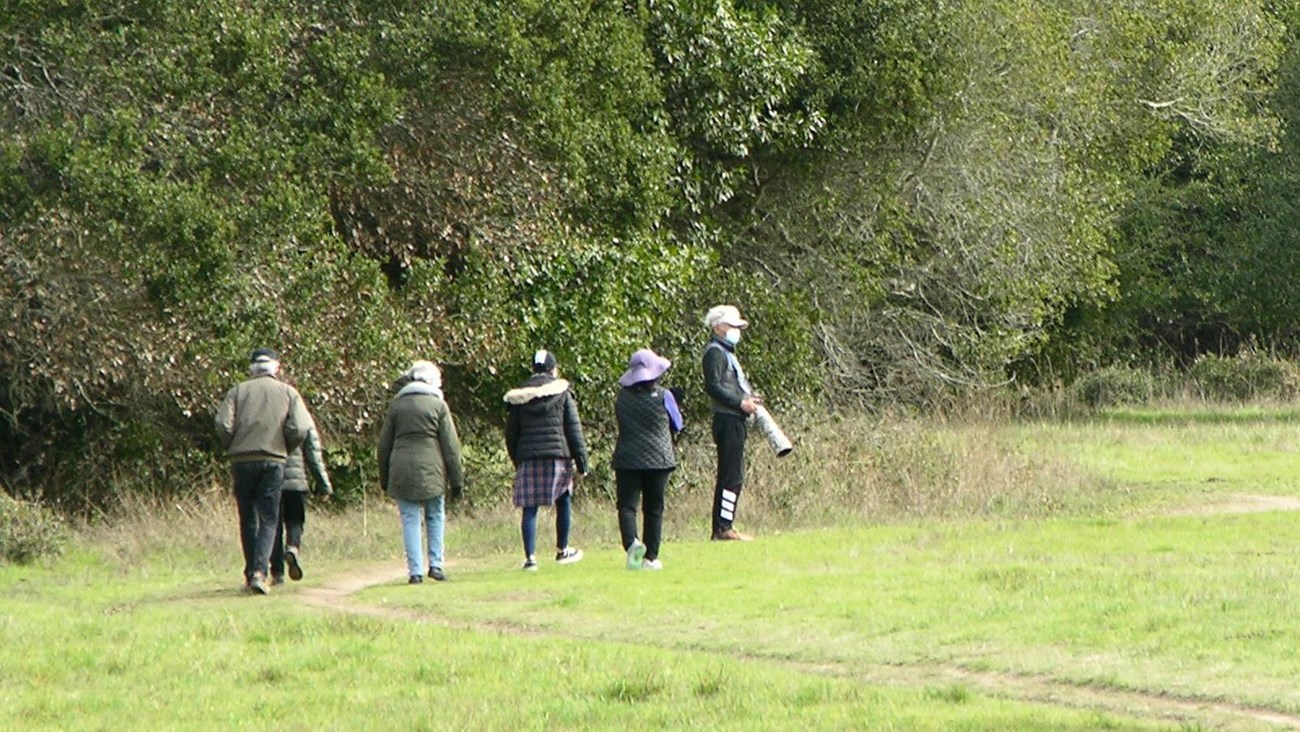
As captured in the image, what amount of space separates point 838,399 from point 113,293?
1431 cm

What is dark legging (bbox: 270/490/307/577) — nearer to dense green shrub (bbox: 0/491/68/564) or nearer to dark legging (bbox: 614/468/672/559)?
dark legging (bbox: 614/468/672/559)

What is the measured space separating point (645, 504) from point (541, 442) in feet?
3.26

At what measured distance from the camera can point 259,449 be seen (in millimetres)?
16391

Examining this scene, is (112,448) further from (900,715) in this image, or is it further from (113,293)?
(900,715)

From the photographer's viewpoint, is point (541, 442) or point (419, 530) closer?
point (419, 530)

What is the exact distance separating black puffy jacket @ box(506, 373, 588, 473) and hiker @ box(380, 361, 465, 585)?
600 mm

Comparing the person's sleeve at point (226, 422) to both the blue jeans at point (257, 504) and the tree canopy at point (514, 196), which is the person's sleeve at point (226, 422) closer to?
the blue jeans at point (257, 504)

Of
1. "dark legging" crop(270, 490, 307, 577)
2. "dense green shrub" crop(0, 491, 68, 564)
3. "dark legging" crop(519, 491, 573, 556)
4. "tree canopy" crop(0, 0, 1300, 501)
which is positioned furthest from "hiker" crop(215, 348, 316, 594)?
"tree canopy" crop(0, 0, 1300, 501)

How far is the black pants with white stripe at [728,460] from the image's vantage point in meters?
19.5

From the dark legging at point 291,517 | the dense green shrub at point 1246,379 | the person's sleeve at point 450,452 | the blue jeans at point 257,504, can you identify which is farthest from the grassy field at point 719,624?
the dense green shrub at point 1246,379

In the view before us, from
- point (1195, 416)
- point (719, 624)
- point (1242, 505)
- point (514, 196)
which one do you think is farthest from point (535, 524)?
point (1195, 416)

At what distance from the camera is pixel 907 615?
1366 cm

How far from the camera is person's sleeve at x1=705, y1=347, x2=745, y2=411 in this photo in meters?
19.4

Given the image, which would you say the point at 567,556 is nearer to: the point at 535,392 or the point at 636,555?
the point at 636,555
